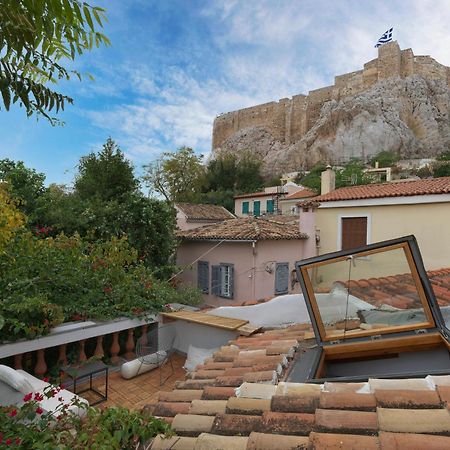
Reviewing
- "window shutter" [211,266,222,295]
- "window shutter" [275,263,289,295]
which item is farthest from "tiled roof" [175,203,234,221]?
"window shutter" [275,263,289,295]

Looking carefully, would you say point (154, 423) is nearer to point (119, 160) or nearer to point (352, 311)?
point (352, 311)

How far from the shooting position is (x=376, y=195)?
11.6 m

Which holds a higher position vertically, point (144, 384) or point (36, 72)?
point (36, 72)

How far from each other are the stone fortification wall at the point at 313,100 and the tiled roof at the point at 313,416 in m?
53.4

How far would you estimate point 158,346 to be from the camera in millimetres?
6031

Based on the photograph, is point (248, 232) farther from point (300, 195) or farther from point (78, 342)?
point (300, 195)

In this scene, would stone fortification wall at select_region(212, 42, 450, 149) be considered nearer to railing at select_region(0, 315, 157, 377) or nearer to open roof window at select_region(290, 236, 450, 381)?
railing at select_region(0, 315, 157, 377)

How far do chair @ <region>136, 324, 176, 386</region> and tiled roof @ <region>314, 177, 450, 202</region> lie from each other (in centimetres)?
945

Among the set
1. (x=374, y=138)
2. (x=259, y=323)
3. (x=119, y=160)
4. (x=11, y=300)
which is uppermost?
(x=374, y=138)

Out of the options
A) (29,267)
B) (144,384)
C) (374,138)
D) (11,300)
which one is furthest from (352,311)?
(374,138)

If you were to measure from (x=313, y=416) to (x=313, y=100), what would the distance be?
56286 millimetres

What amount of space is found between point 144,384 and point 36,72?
192 inches

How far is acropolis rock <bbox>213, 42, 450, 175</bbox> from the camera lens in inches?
1566

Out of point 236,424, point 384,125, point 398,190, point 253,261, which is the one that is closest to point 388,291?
point 236,424
